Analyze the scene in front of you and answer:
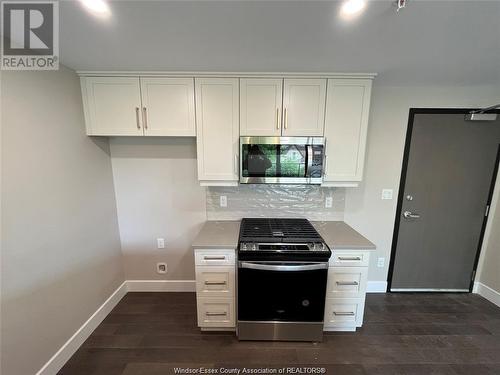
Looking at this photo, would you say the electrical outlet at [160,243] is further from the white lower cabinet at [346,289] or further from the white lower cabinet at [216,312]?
the white lower cabinet at [346,289]

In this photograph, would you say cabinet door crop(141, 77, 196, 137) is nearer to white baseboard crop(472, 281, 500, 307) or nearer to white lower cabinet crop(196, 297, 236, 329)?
white lower cabinet crop(196, 297, 236, 329)

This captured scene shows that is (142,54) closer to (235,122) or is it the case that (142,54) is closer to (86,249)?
(235,122)

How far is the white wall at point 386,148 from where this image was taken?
2.22 metres

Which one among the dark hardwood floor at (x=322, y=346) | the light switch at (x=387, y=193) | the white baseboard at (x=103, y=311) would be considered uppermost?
the light switch at (x=387, y=193)

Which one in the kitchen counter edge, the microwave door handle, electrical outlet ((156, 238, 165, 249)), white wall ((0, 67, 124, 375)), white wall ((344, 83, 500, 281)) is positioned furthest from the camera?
electrical outlet ((156, 238, 165, 249))

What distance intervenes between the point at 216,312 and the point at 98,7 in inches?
90.0

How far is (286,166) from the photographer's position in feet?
6.46

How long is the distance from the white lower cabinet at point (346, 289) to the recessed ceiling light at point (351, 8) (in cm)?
168

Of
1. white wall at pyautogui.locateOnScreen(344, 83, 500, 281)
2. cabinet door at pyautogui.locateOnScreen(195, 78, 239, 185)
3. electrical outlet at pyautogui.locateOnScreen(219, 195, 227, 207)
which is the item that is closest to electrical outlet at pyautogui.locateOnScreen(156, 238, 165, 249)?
electrical outlet at pyautogui.locateOnScreen(219, 195, 227, 207)

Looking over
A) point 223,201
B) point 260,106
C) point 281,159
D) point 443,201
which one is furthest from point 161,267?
point 443,201

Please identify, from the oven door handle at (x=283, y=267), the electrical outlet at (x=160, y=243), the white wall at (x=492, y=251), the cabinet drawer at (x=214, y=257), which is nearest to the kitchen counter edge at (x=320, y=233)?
the cabinet drawer at (x=214, y=257)

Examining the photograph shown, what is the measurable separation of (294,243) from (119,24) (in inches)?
75.1

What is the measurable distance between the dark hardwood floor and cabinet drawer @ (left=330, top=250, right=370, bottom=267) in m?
0.71

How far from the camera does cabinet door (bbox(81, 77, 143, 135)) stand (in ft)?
6.21
